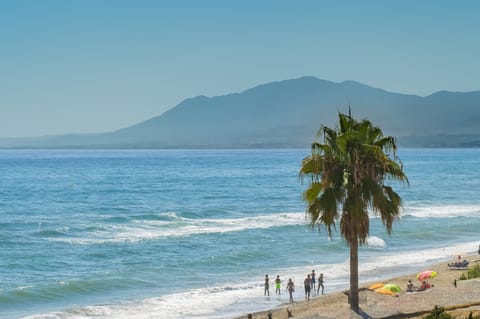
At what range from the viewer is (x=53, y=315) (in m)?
31.3

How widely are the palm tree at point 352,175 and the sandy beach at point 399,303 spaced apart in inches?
127

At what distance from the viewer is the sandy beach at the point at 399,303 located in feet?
74.4

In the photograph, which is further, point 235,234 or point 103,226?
point 103,226

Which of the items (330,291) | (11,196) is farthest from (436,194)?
(330,291)

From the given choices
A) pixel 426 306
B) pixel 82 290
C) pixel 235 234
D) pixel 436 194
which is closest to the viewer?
pixel 426 306

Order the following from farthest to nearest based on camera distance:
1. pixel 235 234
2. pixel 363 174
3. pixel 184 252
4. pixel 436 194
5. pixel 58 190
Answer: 1. pixel 58 190
2. pixel 436 194
3. pixel 235 234
4. pixel 184 252
5. pixel 363 174

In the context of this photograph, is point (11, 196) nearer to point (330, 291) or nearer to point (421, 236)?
point (421, 236)

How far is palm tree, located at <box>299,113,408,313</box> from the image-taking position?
2056cm

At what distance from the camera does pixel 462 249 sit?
48281 millimetres

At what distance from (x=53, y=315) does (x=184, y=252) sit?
643 inches

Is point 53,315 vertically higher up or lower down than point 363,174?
lower down

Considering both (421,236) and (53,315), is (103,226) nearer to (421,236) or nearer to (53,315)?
(421,236)

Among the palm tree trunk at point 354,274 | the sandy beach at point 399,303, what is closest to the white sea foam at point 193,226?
the sandy beach at point 399,303

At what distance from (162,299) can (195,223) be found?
100 ft
